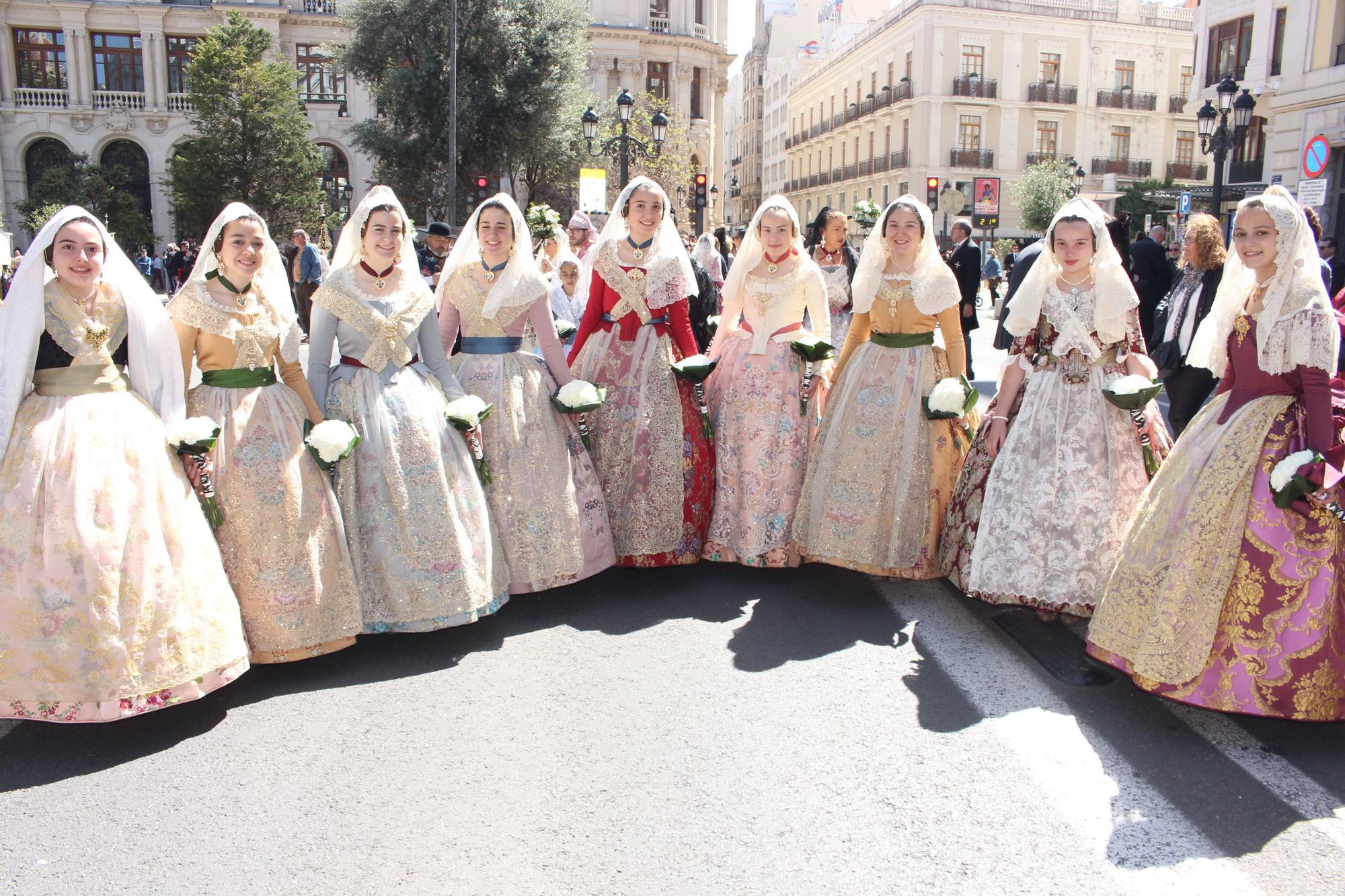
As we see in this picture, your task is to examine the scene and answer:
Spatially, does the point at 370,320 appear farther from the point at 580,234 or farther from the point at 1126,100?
the point at 1126,100

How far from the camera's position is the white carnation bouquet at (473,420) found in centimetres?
447

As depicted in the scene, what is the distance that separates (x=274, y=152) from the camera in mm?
30453

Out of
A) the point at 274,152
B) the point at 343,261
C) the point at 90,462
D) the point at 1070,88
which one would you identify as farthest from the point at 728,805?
the point at 1070,88

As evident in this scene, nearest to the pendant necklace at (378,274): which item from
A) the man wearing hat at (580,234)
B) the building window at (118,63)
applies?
the man wearing hat at (580,234)

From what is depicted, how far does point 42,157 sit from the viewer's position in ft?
133

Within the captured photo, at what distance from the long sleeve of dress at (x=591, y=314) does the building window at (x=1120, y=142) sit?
157 feet

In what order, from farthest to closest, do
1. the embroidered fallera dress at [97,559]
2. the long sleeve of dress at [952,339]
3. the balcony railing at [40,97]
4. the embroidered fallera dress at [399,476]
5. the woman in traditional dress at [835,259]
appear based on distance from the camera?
the balcony railing at [40,97], the woman in traditional dress at [835,259], the long sleeve of dress at [952,339], the embroidered fallera dress at [399,476], the embroidered fallera dress at [97,559]

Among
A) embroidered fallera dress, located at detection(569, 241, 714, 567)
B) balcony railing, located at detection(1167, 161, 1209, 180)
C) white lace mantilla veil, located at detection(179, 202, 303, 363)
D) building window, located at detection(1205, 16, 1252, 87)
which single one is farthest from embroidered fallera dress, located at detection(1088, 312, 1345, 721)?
balcony railing, located at detection(1167, 161, 1209, 180)

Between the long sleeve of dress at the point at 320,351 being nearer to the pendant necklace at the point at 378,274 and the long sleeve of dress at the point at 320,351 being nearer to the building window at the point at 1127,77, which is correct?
the pendant necklace at the point at 378,274

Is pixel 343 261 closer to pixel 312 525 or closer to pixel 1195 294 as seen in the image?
pixel 312 525

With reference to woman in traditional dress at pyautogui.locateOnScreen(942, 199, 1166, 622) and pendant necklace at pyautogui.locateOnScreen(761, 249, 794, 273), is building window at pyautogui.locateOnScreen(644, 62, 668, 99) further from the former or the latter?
woman in traditional dress at pyautogui.locateOnScreen(942, 199, 1166, 622)

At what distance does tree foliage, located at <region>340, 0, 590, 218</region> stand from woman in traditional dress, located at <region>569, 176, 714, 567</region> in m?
23.2

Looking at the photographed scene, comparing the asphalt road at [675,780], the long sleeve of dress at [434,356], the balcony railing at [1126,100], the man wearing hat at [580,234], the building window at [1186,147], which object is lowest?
the asphalt road at [675,780]

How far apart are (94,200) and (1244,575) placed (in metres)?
41.0
